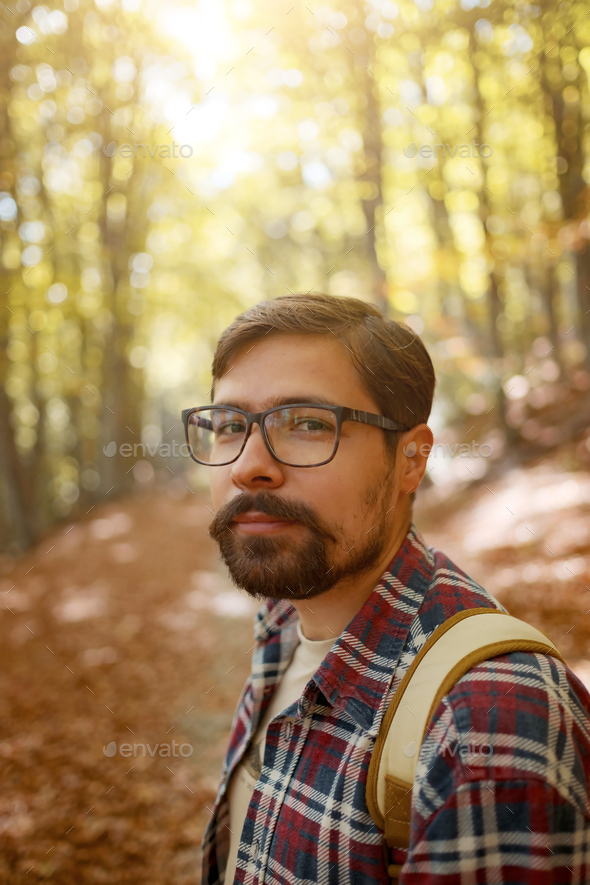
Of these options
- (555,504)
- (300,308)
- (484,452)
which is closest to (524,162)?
(484,452)

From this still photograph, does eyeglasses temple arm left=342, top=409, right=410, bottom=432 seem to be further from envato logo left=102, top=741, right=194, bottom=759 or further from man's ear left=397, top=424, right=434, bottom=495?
envato logo left=102, top=741, right=194, bottom=759

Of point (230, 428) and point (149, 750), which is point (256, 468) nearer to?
point (230, 428)

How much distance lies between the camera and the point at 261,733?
1.80m

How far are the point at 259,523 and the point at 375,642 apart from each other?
1.65ft

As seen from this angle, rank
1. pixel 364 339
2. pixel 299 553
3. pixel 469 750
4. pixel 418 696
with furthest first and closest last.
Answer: pixel 364 339
pixel 299 553
pixel 418 696
pixel 469 750

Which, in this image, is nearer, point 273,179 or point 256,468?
point 256,468

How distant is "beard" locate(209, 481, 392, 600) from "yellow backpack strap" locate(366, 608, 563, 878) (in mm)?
402

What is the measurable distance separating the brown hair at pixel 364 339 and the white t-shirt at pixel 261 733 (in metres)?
0.77

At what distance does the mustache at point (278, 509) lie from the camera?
1587 mm

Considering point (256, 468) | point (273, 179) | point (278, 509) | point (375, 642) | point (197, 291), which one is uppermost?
point (273, 179)

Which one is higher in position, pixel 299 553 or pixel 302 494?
pixel 302 494

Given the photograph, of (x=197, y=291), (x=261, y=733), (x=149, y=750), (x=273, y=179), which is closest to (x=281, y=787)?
Answer: (x=261, y=733)

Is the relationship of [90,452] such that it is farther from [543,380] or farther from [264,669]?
[264,669]

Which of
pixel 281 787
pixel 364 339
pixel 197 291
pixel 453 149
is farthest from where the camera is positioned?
pixel 197 291
